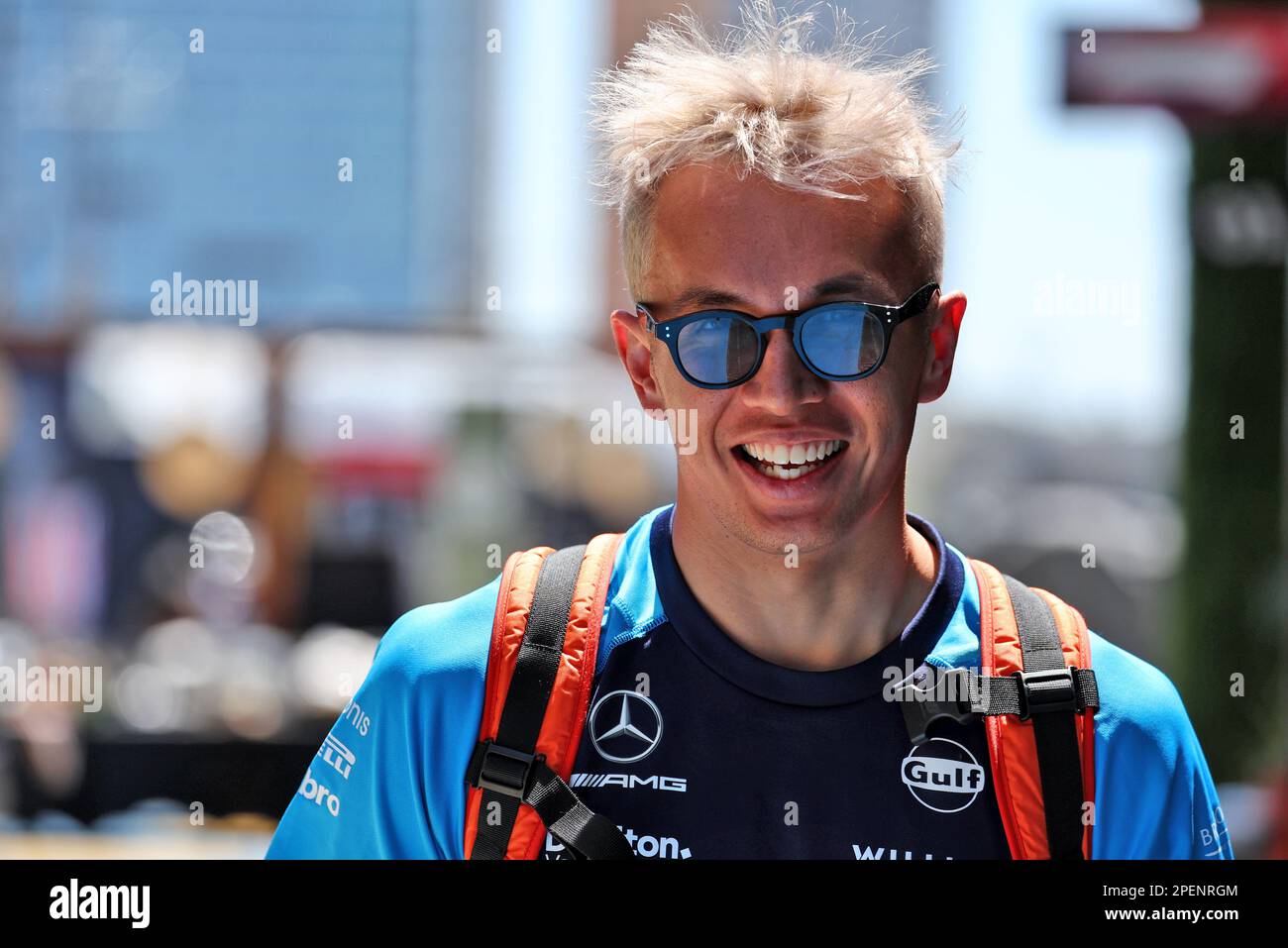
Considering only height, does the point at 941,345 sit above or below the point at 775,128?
below

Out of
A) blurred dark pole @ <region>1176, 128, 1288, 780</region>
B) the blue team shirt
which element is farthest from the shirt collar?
blurred dark pole @ <region>1176, 128, 1288, 780</region>

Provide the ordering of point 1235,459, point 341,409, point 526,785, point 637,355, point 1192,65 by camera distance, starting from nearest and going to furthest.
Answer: point 526,785, point 637,355, point 1192,65, point 1235,459, point 341,409

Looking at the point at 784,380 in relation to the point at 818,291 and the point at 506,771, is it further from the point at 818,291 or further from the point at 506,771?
the point at 506,771

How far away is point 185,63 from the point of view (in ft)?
68.4

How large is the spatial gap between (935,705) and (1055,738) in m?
0.19

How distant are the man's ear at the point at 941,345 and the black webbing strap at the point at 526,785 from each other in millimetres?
815

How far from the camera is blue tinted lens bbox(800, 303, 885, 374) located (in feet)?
7.01

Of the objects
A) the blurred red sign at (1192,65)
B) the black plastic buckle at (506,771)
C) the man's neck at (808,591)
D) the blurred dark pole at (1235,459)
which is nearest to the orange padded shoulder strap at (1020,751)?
the man's neck at (808,591)

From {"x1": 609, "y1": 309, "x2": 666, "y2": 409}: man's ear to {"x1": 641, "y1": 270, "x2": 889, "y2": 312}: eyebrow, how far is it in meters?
0.12

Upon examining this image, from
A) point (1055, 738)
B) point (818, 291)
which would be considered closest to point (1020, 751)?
point (1055, 738)

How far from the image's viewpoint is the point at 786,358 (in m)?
2.15


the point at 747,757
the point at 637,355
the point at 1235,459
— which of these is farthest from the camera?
the point at 1235,459

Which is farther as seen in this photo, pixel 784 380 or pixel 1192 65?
pixel 1192 65
